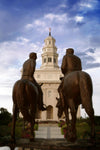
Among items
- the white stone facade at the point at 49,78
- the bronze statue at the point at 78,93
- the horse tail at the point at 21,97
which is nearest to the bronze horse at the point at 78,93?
the bronze statue at the point at 78,93

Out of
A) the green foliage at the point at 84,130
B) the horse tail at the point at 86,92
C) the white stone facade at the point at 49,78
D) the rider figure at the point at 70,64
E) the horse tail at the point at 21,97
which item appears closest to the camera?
the horse tail at the point at 86,92

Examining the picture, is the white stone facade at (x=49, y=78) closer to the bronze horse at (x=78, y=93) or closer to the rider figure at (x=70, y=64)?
the rider figure at (x=70, y=64)

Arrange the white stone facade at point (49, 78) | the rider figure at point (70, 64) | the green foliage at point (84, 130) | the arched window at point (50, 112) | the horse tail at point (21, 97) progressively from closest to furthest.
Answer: the horse tail at point (21, 97) → the rider figure at point (70, 64) → the green foliage at point (84, 130) → the white stone facade at point (49, 78) → the arched window at point (50, 112)

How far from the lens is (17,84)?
6.09 metres

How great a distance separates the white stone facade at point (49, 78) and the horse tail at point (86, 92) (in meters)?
45.4

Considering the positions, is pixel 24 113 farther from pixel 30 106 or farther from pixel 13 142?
pixel 13 142

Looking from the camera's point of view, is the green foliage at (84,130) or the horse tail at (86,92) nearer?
the horse tail at (86,92)

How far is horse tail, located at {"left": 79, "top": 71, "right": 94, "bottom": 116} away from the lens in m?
5.20

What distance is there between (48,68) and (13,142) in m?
49.7

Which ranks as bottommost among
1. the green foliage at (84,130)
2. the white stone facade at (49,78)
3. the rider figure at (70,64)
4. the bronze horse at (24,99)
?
the green foliage at (84,130)

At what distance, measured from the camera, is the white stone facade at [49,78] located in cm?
5111

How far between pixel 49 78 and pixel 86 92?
4802 centimetres

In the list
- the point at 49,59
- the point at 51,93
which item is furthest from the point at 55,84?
the point at 49,59

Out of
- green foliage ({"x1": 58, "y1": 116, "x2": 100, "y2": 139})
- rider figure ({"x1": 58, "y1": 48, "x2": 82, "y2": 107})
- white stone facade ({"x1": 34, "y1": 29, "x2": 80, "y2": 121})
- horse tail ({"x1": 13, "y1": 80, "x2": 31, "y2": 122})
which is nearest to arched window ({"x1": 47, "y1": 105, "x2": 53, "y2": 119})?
white stone facade ({"x1": 34, "y1": 29, "x2": 80, "y2": 121})
